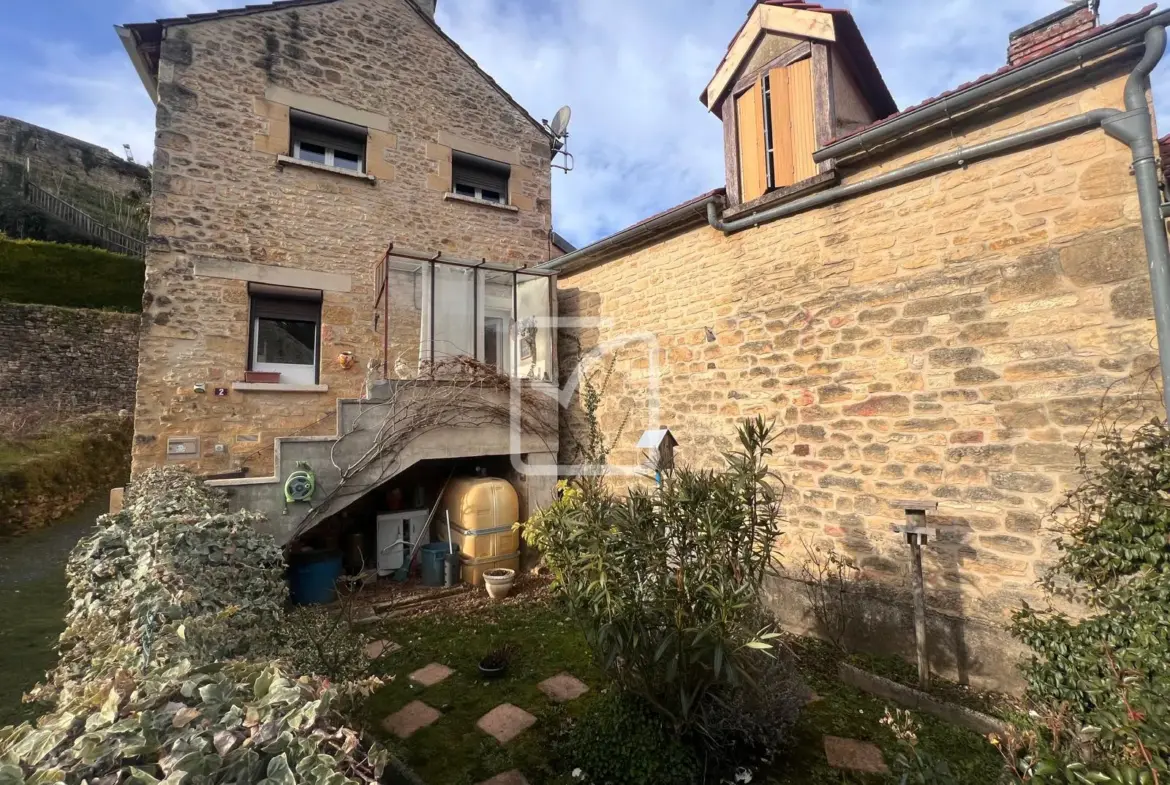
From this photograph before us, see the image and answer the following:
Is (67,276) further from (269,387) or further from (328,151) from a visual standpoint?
(269,387)

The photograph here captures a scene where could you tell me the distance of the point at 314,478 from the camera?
18.3 ft

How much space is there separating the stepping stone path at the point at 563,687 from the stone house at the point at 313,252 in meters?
3.18

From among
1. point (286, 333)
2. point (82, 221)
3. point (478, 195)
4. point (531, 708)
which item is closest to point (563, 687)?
point (531, 708)

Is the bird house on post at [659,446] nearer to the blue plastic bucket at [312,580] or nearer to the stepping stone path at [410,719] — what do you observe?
the stepping stone path at [410,719]

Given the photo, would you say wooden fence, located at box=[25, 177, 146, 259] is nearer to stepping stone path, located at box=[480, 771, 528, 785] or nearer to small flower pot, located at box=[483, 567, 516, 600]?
small flower pot, located at box=[483, 567, 516, 600]

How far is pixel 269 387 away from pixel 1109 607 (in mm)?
8513

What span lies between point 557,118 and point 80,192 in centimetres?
2542

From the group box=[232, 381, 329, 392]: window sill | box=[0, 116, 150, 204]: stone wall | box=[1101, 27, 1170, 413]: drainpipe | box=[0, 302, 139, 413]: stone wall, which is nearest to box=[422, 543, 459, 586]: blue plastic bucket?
box=[232, 381, 329, 392]: window sill

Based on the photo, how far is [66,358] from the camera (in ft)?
43.4

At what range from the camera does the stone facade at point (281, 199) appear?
6547 millimetres

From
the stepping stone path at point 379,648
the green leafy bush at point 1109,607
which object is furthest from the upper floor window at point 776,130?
the stepping stone path at point 379,648

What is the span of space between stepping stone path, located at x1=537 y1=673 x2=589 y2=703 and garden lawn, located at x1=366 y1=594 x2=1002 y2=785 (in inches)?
2.6

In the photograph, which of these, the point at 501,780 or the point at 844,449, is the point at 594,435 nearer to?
the point at 844,449

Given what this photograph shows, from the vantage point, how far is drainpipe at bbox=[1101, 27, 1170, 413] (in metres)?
3.22
